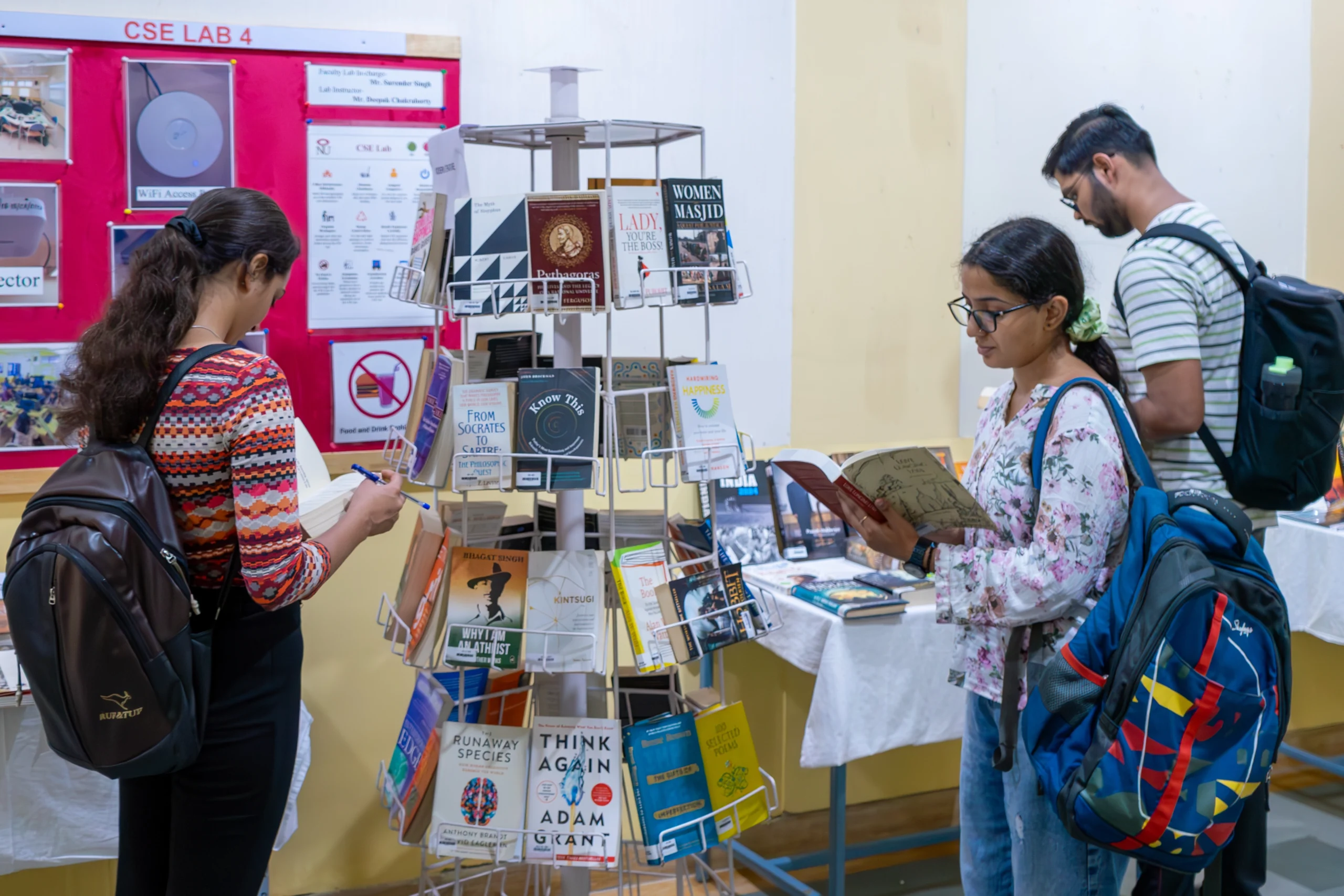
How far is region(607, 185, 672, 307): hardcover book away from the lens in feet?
5.57

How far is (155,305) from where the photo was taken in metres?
1.53

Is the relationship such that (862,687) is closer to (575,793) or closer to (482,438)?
(575,793)

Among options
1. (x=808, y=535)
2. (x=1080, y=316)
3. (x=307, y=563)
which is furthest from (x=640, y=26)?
(x=307, y=563)

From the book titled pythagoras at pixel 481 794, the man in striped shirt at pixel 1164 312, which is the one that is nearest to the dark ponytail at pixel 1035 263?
the man in striped shirt at pixel 1164 312

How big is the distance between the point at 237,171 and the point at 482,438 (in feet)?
4.48

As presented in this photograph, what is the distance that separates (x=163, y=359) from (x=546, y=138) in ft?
2.40

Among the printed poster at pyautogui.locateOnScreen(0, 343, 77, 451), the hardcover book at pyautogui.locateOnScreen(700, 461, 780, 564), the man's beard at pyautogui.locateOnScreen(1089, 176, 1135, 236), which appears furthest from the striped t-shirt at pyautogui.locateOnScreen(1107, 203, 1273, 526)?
the printed poster at pyautogui.locateOnScreen(0, 343, 77, 451)

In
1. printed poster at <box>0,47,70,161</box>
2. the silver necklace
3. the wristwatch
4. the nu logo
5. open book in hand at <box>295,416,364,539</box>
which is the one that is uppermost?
printed poster at <box>0,47,70,161</box>

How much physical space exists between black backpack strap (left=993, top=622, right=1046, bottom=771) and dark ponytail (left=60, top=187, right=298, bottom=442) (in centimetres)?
125

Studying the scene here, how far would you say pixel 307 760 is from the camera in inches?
100

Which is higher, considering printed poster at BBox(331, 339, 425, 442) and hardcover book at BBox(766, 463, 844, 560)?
printed poster at BBox(331, 339, 425, 442)

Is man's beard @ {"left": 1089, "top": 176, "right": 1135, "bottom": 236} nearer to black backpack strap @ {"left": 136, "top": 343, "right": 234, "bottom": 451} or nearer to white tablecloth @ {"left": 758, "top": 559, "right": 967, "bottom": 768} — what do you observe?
white tablecloth @ {"left": 758, "top": 559, "right": 967, "bottom": 768}

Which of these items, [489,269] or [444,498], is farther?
[444,498]

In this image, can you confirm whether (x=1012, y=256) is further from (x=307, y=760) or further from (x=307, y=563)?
(x=307, y=760)
